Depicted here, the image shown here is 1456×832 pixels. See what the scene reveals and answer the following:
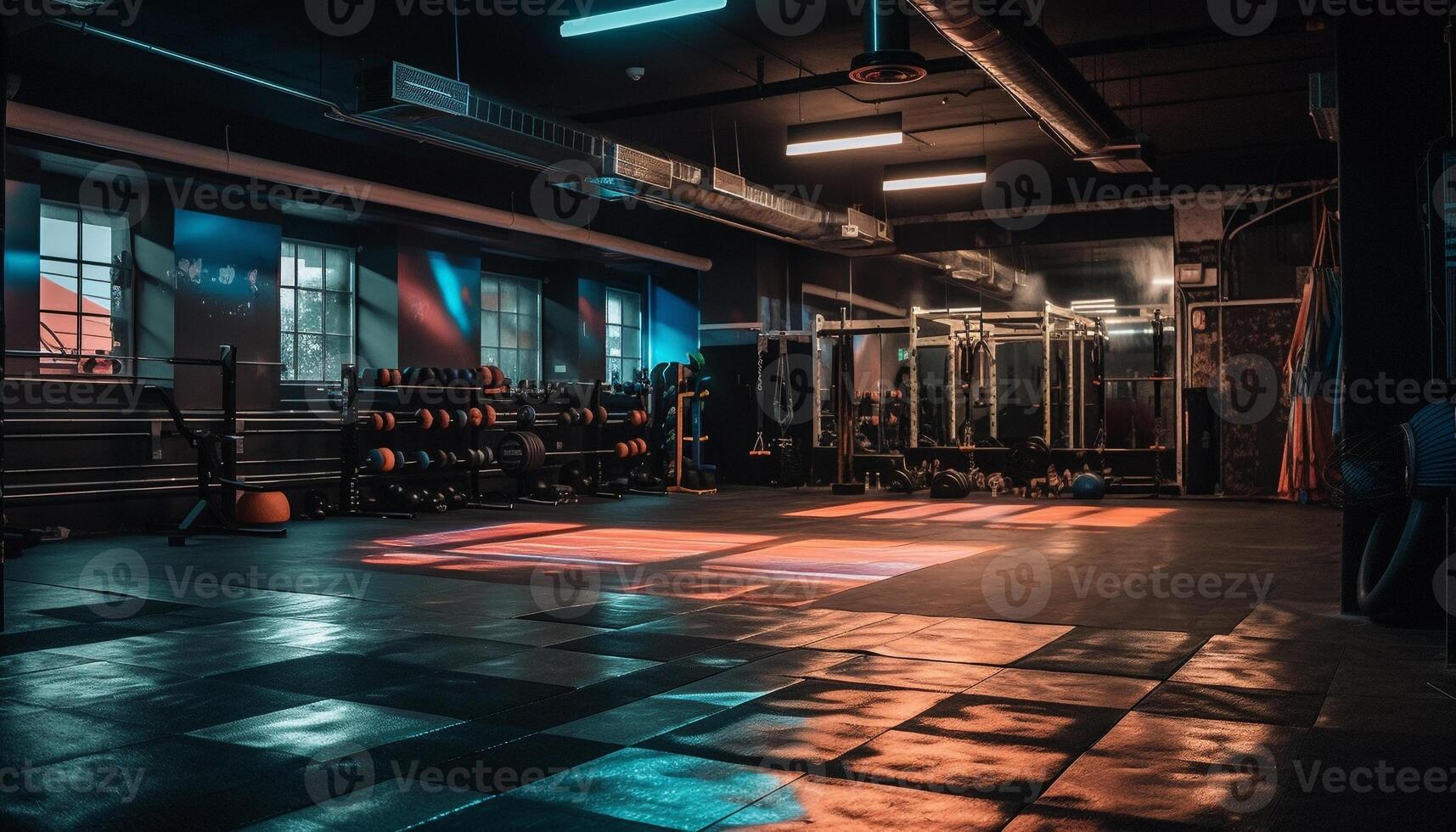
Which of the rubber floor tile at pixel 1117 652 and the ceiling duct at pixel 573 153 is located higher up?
the ceiling duct at pixel 573 153

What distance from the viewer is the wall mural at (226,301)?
31.8ft

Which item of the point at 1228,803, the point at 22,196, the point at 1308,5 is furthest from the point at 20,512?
the point at 1308,5

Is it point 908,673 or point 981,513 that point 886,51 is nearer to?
point 908,673

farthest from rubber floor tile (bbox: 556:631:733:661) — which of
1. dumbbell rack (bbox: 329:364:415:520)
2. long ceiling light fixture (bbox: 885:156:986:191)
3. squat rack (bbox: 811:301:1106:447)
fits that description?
squat rack (bbox: 811:301:1106:447)

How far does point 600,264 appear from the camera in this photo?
14445 mm

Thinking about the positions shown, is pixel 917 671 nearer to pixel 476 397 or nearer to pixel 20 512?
pixel 20 512

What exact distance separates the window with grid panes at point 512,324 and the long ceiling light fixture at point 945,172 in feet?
16.8

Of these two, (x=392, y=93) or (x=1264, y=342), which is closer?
(x=392, y=93)

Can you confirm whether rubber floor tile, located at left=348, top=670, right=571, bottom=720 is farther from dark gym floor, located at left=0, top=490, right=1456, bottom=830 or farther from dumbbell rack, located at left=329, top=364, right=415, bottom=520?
dumbbell rack, located at left=329, top=364, right=415, bottom=520

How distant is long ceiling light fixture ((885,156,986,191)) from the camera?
1104 cm

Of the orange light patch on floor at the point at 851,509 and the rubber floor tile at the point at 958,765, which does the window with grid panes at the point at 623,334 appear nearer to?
the orange light patch on floor at the point at 851,509

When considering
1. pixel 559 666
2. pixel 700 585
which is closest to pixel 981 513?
pixel 700 585

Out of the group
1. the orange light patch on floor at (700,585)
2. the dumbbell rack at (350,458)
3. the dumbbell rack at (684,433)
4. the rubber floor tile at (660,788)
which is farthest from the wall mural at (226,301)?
the rubber floor tile at (660,788)

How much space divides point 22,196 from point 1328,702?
364 inches
